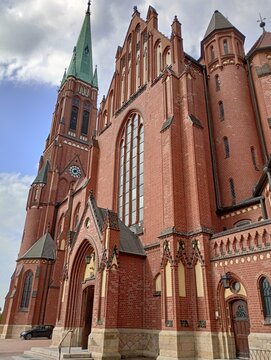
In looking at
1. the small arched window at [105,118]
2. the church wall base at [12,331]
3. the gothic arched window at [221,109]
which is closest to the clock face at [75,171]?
the small arched window at [105,118]

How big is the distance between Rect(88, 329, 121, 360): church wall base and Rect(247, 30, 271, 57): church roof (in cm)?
2220

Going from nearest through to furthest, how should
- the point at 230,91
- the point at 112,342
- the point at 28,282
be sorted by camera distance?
the point at 112,342
the point at 230,91
the point at 28,282

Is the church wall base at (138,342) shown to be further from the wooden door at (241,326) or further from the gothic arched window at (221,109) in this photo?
the gothic arched window at (221,109)

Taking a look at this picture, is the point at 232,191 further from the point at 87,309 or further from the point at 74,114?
the point at 74,114

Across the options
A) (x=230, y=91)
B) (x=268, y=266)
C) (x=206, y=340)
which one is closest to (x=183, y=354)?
(x=206, y=340)

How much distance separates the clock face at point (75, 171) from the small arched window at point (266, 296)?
3481 cm

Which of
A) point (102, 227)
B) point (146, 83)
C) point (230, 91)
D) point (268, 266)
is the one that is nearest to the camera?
point (268, 266)

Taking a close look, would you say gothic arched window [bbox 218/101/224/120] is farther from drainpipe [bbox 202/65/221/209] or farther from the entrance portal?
the entrance portal

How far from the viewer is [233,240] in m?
14.6

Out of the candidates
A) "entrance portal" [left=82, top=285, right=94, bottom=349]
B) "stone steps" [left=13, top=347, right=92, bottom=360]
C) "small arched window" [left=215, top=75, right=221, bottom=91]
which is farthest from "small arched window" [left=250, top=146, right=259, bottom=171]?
"stone steps" [left=13, top=347, right=92, bottom=360]

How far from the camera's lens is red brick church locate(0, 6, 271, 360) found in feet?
46.7

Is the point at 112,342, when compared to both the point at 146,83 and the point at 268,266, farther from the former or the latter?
the point at 146,83

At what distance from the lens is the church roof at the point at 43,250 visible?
32906 millimetres

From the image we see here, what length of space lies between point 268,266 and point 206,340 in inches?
176
